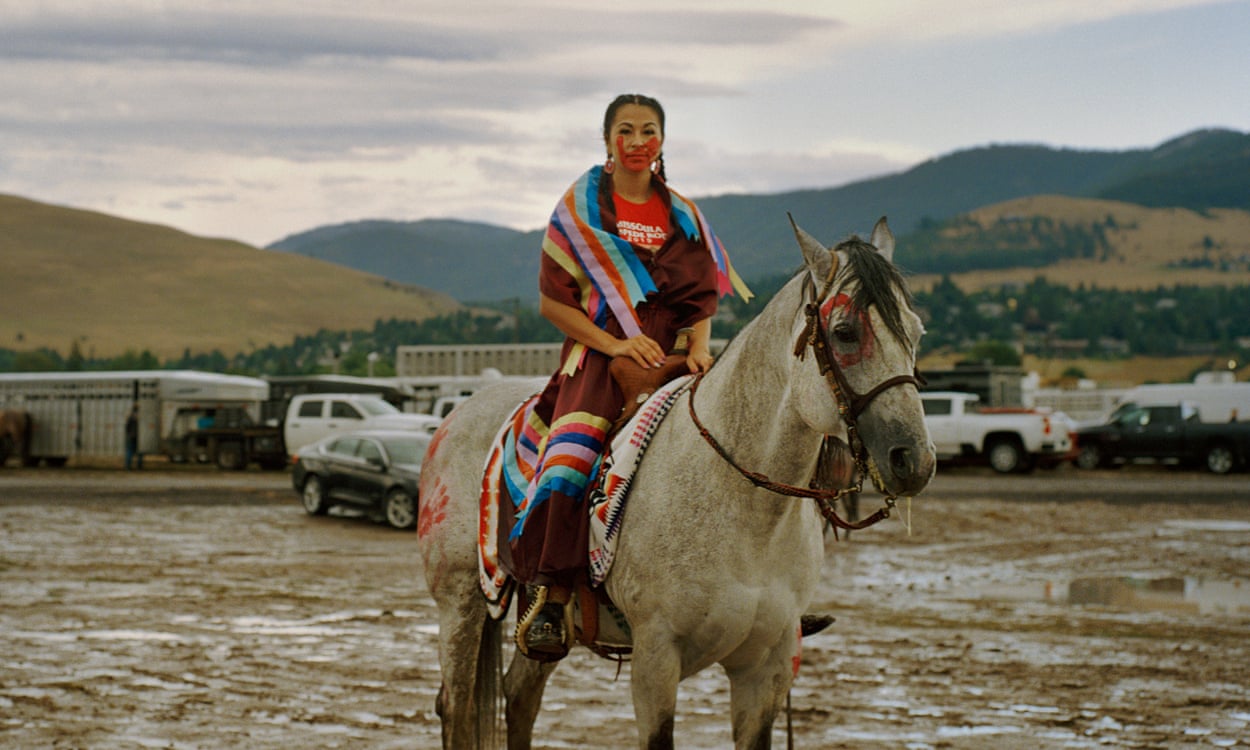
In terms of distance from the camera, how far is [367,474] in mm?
20750

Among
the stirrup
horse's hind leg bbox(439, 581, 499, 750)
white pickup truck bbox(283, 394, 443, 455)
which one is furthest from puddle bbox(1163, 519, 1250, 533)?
white pickup truck bbox(283, 394, 443, 455)

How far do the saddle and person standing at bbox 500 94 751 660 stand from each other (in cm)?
3

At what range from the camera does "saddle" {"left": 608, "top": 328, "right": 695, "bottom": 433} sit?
4582 millimetres

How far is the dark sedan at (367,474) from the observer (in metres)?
20.1

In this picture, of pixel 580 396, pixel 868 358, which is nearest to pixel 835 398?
pixel 868 358

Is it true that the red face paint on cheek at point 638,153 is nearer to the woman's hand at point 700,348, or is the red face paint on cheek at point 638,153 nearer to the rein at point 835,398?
the woman's hand at point 700,348

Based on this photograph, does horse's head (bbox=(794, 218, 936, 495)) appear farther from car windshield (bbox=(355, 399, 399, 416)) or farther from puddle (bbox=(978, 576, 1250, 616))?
car windshield (bbox=(355, 399, 399, 416))

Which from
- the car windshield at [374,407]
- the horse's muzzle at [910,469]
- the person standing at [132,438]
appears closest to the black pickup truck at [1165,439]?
the car windshield at [374,407]

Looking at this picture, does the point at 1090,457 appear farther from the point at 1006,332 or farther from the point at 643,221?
the point at 1006,332

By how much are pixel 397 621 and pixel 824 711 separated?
4622 millimetres

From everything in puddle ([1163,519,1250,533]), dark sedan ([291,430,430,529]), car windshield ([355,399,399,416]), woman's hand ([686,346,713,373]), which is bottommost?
puddle ([1163,519,1250,533])

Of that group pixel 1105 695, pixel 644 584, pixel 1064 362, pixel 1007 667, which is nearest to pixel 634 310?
pixel 644 584

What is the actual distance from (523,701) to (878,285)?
102 inches

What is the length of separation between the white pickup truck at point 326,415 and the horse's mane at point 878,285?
29310 mm
